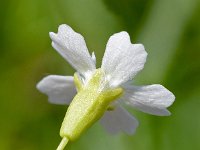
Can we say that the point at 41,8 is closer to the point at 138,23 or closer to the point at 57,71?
the point at 57,71

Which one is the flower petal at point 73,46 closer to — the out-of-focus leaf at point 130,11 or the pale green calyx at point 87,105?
the pale green calyx at point 87,105

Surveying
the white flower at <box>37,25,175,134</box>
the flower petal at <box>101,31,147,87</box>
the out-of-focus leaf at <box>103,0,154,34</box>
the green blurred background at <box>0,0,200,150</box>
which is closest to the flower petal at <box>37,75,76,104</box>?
the white flower at <box>37,25,175,134</box>

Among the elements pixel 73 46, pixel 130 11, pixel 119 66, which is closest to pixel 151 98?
pixel 119 66

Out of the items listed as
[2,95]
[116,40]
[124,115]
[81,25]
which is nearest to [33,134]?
[2,95]

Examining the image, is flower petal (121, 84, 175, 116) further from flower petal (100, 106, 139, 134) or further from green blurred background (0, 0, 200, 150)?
green blurred background (0, 0, 200, 150)

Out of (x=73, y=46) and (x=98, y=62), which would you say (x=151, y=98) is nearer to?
(x=73, y=46)
